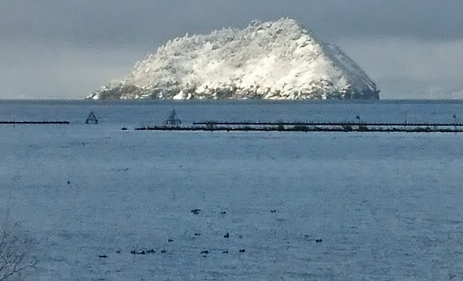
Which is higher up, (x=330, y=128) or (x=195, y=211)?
(x=330, y=128)

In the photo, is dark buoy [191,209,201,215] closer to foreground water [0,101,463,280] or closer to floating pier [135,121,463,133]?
foreground water [0,101,463,280]

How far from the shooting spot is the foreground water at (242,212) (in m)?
32.4

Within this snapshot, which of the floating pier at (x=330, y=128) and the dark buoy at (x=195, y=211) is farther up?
the floating pier at (x=330, y=128)

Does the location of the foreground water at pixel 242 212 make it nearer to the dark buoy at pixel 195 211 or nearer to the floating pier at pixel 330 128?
the dark buoy at pixel 195 211

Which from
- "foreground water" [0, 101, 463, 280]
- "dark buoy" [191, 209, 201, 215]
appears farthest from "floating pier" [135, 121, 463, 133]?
"dark buoy" [191, 209, 201, 215]

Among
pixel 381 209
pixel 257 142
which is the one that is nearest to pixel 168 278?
pixel 381 209

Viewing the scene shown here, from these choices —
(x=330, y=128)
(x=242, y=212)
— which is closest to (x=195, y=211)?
(x=242, y=212)

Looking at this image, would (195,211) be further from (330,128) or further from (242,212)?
(330,128)

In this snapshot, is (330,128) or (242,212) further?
(330,128)

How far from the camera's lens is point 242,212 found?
45.3 metres

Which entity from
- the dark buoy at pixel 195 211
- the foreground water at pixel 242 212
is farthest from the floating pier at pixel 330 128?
the dark buoy at pixel 195 211

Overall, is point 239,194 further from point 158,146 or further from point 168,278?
point 158,146

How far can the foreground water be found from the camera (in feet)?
106

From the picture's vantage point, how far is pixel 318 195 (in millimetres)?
53469
